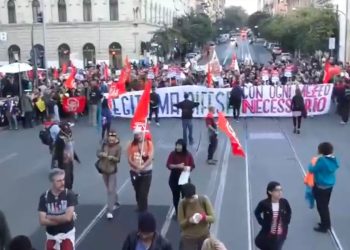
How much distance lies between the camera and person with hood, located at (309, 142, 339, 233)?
940 centimetres

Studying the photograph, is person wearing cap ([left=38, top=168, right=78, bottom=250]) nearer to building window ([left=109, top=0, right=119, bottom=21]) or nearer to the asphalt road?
the asphalt road

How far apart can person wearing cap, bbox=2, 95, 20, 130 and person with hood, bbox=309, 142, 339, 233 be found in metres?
16.0

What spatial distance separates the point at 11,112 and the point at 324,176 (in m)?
16.5

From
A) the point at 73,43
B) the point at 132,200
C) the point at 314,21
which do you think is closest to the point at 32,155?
the point at 132,200

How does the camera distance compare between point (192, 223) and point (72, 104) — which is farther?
point (72, 104)

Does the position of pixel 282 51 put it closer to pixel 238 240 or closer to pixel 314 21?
pixel 314 21

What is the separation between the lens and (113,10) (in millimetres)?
64500

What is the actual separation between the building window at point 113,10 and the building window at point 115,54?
2.65 m

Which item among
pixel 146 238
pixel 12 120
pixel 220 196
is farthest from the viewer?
pixel 12 120

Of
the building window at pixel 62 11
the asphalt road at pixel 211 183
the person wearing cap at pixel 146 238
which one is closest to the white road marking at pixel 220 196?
the asphalt road at pixel 211 183

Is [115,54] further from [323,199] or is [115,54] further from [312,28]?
[323,199]

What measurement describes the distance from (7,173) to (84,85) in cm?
1222

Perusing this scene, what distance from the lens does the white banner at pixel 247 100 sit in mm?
24953

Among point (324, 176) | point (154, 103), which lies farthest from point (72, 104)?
point (324, 176)
